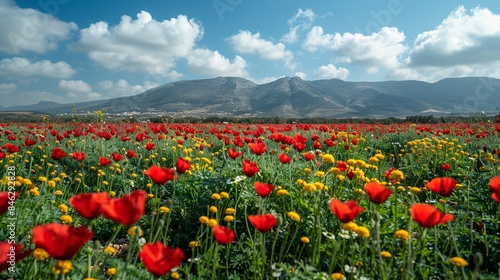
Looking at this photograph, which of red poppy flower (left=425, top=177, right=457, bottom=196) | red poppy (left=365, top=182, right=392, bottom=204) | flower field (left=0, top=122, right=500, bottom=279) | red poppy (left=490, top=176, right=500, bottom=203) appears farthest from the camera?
red poppy flower (left=425, top=177, right=457, bottom=196)

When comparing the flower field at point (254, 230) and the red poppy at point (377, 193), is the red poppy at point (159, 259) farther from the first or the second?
the red poppy at point (377, 193)

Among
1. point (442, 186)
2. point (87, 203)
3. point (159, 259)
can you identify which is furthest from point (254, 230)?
point (87, 203)

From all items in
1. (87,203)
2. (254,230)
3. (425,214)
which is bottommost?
(254,230)

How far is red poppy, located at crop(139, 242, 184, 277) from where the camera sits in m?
1.21

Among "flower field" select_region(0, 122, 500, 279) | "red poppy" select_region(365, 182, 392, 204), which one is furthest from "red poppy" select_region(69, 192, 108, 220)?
"red poppy" select_region(365, 182, 392, 204)

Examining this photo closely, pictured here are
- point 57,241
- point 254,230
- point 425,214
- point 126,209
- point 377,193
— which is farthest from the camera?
point 254,230

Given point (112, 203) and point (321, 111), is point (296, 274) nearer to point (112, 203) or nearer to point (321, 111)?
point (112, 203)

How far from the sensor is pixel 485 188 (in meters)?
3.66

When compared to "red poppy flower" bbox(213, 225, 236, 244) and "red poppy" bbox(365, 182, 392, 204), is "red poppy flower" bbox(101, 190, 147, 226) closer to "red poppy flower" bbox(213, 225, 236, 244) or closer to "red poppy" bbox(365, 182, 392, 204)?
"red poppy flower" bbox(213, 225, 236, 244)

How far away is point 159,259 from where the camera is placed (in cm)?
127

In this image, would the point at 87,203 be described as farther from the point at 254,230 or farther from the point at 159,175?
the point at 254,230

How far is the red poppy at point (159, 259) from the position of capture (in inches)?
47.7

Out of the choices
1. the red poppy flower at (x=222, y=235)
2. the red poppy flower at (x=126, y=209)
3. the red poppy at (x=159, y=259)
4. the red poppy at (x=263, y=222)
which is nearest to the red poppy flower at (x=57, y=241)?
the red poppy flower at (x=126, y=209)

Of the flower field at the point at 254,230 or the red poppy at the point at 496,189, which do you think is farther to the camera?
the red poppy at the point at 496,189
